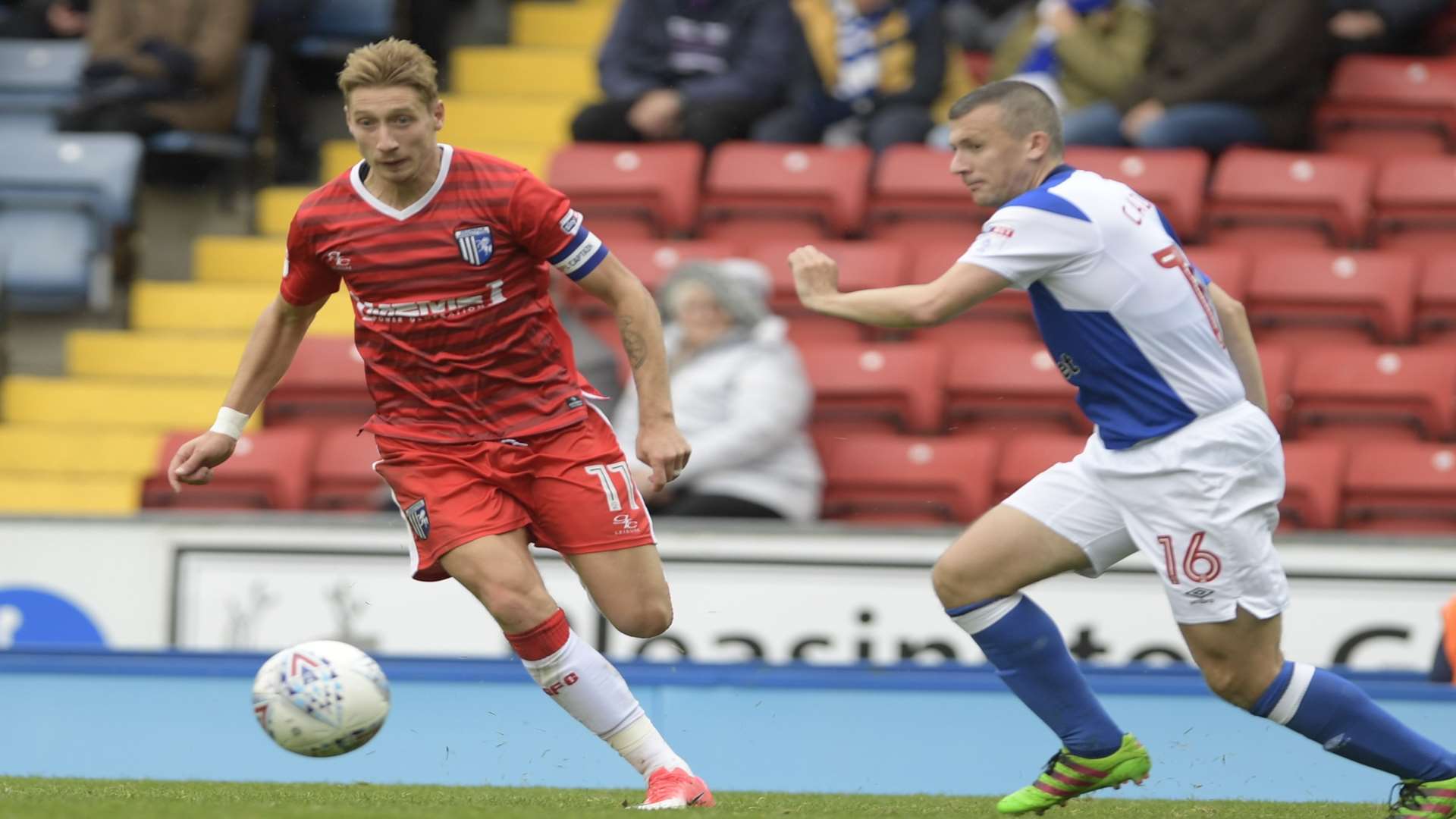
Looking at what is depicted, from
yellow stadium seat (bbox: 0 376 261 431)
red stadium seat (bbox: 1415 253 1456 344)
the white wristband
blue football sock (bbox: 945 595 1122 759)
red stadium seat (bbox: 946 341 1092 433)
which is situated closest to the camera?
blue football sock (bbox: 945 595 1122 759)

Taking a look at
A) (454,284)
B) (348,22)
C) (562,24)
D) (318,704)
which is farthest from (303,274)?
(562,24)

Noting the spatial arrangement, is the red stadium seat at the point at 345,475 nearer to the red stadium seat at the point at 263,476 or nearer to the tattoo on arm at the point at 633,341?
the red stadium seat at the point at 263,476

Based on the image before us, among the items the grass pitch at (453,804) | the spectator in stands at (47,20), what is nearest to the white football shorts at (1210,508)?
the grass pitch at (453,804)

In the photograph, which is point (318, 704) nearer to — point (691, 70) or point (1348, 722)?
point (1348, 722)

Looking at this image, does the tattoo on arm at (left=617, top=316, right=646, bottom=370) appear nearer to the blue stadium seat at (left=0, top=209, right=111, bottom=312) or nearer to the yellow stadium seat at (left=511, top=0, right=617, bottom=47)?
the blue stadium seat at (left=0, top=209, right=111, bottom=312)

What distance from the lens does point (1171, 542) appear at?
4891mm

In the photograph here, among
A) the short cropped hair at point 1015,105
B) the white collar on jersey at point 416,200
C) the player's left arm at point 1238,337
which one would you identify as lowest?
the player's left arm at point 1238,337

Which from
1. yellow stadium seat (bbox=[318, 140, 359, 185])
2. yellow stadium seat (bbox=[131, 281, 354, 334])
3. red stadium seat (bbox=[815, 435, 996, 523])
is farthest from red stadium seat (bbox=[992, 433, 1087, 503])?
yellow stadium seat (bbox=[318, 140, 359, 185])

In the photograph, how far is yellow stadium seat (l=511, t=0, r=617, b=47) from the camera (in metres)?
12.0

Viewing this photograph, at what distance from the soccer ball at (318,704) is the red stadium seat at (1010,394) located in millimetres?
4060

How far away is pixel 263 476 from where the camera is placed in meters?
8.72

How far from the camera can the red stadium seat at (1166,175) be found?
9273 millimetres

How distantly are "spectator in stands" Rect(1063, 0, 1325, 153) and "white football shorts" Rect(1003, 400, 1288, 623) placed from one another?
15.9 ft

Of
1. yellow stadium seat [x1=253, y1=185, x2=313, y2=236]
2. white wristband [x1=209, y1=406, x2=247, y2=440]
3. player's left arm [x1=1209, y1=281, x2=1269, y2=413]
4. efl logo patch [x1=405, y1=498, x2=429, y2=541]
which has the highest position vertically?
player's left arm [x1=1209, y1=281, x2=1269, y2=413]
